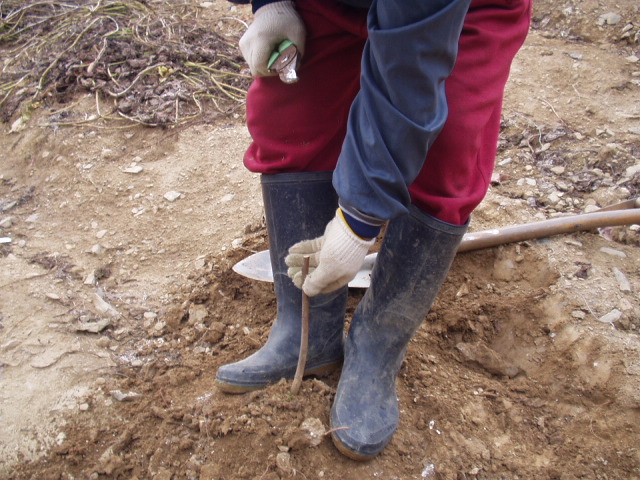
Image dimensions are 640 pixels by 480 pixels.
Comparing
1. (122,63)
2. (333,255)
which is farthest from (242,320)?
(122,63)

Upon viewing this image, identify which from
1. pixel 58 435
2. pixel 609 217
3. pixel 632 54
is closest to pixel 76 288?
pixel 58 435

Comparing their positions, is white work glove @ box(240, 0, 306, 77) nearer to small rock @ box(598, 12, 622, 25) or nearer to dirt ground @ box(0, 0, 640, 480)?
dirt ground @ box(0, 0, 640, 480)

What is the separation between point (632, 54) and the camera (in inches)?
124

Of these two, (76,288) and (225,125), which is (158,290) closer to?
(76,288)

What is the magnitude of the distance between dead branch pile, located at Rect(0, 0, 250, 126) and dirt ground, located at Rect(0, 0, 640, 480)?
0.73 ft

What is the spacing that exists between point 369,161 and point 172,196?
1.67 metres

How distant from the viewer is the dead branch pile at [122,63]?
9.86ft

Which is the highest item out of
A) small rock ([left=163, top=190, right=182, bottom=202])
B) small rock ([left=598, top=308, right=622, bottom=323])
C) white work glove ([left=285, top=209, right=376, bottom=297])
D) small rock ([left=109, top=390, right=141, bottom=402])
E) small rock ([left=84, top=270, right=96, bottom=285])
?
white work glove ([left=285, top=209, right=376, bottom=297])

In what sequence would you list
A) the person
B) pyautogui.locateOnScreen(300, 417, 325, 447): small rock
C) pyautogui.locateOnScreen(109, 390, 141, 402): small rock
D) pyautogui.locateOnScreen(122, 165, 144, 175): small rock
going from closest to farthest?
the person → pyautogui.locateOnScreen(300, 417, 325, 447): small rock → pyautogui.locateOnScreen(109, 390, 141, 402): small rock → pyautogui.locateOnScreen(122, 165, 144, 175): small rock

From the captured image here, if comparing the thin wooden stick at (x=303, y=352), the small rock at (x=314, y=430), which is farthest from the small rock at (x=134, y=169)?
the small rock at (x=314, y=430)

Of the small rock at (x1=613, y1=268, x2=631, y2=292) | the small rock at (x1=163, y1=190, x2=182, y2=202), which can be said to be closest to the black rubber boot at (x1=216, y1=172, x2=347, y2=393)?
the small rock at (x1=613, y1=268, x2=631, y2=292)

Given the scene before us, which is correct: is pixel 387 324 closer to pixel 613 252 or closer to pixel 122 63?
pixel 613 252

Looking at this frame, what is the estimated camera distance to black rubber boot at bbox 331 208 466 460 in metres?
1.22

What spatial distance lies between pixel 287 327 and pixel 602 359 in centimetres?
94
